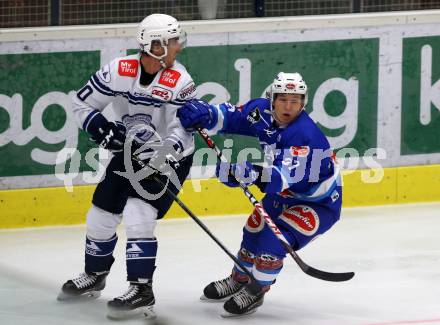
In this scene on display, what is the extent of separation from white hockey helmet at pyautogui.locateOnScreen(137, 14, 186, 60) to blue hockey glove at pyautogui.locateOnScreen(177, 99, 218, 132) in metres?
0.27

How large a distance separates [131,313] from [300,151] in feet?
3.51

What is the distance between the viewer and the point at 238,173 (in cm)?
557

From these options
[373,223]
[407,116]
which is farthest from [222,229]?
[407,116]

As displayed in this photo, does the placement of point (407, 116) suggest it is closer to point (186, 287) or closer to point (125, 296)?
point (186, 287)

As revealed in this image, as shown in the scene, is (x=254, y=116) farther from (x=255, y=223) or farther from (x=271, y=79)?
(x=271, y=79)

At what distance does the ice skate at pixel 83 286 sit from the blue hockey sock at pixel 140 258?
0.41 m

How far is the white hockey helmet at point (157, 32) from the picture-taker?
5.78 metres

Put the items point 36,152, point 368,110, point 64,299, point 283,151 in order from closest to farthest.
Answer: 1. point 283,151
2. point 64,299
3. point 36,152
4. point 368,110

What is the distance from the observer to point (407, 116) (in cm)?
829

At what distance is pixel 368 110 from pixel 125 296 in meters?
2.98

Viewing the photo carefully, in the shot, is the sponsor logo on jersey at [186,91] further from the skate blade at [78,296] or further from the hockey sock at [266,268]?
the skate blade at [78,296]

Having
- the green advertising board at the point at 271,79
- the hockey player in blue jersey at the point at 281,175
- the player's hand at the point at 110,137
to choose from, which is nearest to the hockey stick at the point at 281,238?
the hockey player in blue jersey at the point at 281,175

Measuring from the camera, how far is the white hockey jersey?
5.84 meters

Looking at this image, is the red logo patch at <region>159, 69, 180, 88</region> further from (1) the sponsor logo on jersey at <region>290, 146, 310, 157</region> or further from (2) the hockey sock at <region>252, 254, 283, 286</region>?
(2) the hockey sock at <region>252, 254, 283, 286</region>
